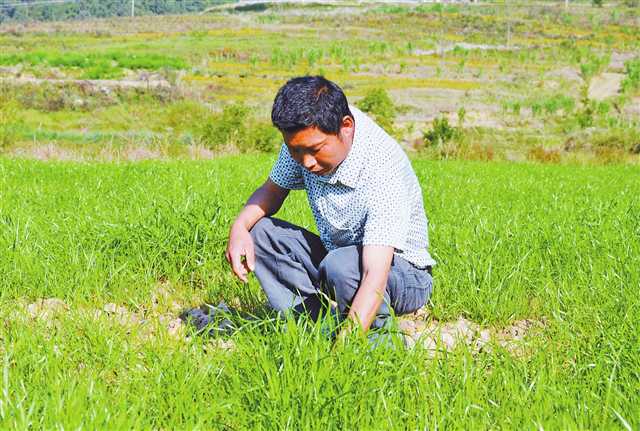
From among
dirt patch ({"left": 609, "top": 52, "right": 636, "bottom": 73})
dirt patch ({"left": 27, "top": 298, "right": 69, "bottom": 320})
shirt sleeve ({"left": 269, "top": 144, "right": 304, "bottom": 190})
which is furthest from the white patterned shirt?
dirt patch ({"left": 609, "top": 52, "right": 636, "bottom": 73})

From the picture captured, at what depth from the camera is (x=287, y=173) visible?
2834mm

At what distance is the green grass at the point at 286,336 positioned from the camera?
193 centimetres

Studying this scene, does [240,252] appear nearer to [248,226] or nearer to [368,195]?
[248,226]

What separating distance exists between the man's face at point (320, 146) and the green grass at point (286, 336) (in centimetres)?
60

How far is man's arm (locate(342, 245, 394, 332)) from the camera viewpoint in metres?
2.32

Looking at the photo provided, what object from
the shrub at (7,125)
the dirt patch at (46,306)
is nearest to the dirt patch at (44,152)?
the shrub at (7,125)

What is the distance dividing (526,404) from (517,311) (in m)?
1.26

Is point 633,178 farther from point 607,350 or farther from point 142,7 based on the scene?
point 142,7

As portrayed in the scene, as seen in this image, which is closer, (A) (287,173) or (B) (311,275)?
(A) (287,173)

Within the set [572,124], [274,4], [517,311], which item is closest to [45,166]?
[517,311]

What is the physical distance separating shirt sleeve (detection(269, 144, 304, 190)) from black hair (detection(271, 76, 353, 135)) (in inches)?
17.4

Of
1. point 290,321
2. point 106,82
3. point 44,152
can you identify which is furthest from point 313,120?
point 106,82

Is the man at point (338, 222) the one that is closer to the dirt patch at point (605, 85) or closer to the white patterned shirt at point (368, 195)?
the white patterned shirt at point (368, 195)

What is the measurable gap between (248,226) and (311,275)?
346mm
